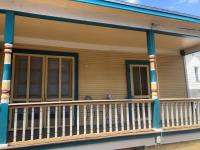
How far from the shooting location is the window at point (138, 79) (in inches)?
295

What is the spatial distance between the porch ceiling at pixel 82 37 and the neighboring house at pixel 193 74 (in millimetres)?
1393

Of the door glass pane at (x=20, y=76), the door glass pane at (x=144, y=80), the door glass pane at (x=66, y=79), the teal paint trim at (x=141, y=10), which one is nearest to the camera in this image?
the teal paint trim at (x=141, y=10)

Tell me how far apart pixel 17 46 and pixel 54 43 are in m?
1.04

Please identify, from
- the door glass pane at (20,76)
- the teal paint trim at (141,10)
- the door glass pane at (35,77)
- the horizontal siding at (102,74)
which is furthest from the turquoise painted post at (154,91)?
the door glass pane at (20,76)

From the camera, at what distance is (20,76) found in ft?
20.2

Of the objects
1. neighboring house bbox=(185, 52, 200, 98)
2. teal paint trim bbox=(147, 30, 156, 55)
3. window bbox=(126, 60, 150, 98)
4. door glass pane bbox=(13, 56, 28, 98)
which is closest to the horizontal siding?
window bbox=(126, 60, 150, 98)

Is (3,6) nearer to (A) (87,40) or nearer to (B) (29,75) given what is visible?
(B) (29,75)

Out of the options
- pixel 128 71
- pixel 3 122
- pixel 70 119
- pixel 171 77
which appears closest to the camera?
pixel 3 122

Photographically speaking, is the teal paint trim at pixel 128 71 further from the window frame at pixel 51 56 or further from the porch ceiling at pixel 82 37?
the window frame at pixel 51 56

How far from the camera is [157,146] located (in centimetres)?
525

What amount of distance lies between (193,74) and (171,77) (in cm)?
157

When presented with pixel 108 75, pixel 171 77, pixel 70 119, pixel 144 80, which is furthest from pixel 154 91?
pixel 171 77

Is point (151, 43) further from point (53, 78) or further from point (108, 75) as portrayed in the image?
point (53, 78)

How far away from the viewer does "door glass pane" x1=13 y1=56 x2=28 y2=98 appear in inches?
239
